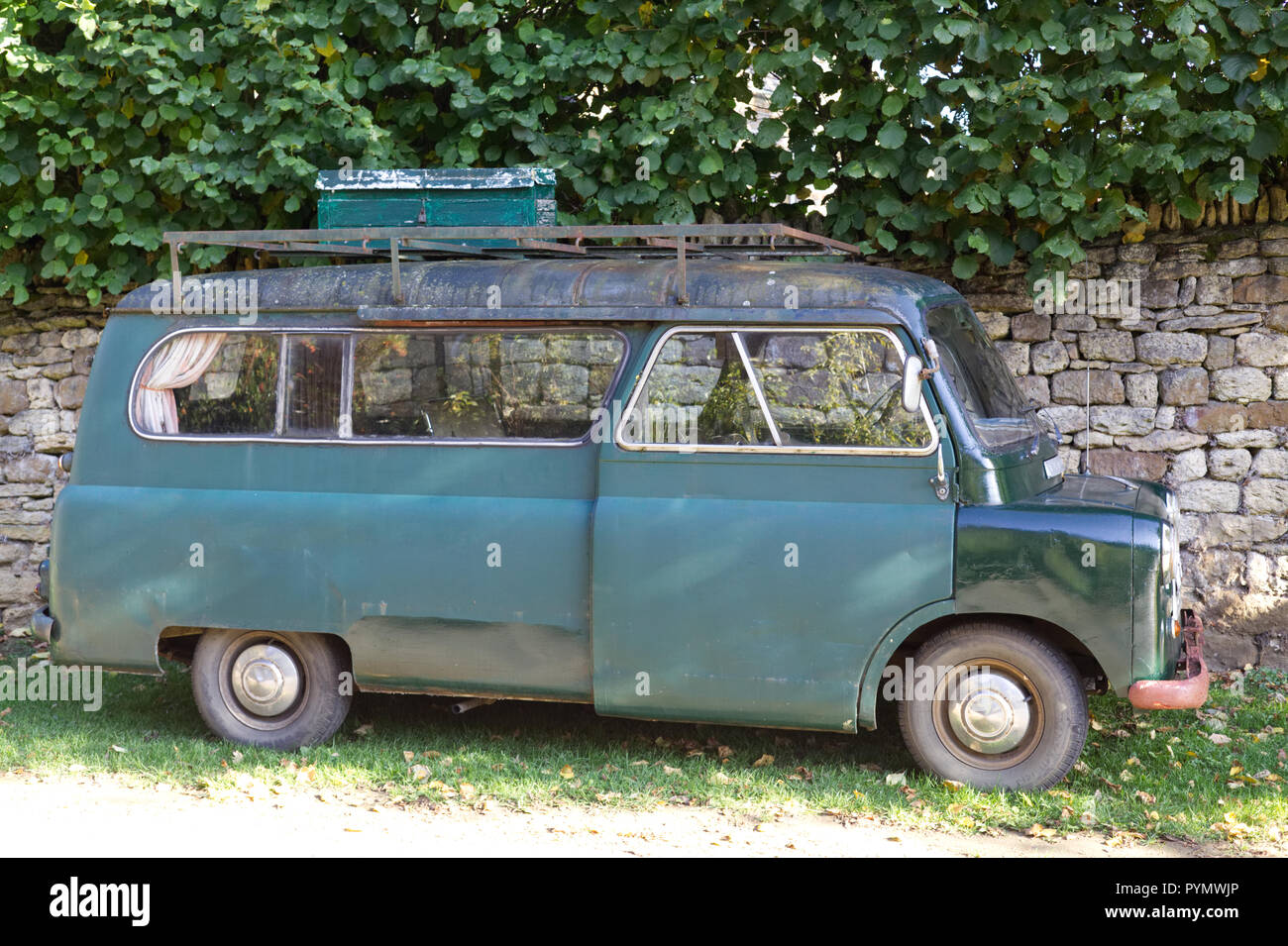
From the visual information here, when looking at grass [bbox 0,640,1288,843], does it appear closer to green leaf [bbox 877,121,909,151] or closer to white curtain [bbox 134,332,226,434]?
white curtain [bbox 134,332,226,434]

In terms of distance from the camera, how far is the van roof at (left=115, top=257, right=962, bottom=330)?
5.38m

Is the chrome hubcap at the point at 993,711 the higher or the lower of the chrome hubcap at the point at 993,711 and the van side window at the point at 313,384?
the lower

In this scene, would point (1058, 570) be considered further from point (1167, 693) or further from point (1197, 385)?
point (1197, 385)

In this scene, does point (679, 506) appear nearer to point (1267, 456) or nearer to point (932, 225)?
point (932, 225)

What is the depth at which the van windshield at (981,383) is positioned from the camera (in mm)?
5352

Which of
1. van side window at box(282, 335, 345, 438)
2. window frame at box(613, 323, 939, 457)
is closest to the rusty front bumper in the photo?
window frame at box(613, 323, 939, 457)

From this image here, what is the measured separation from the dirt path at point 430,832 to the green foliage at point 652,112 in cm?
381

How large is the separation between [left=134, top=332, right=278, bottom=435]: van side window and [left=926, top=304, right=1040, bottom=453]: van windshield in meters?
3.13

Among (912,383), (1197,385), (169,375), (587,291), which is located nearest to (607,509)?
(587,291)

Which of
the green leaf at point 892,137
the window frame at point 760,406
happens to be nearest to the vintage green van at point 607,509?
the window frame at point 760,406

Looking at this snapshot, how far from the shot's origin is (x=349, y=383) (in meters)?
5.88

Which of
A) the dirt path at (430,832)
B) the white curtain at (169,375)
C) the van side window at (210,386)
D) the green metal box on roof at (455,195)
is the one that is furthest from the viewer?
the green metal box on roof at (455,195)

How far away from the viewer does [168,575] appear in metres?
6.00

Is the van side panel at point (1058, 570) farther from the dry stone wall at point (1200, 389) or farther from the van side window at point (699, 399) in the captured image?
the dry stone wall at point (1200, 389)
